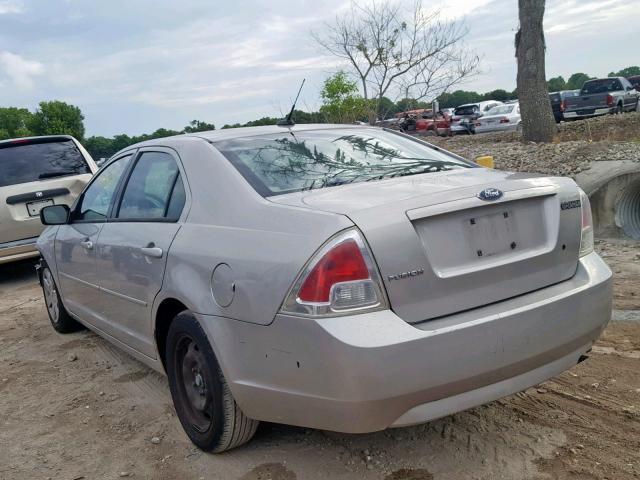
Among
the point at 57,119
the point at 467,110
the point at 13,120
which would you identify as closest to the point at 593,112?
the point at 467,110

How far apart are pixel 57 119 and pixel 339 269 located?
42.6m

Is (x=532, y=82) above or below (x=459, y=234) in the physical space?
above

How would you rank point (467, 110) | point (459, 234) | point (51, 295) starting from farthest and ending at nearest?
1. point (467, 110)
2. point (51, 295)
3. point (459, 234)

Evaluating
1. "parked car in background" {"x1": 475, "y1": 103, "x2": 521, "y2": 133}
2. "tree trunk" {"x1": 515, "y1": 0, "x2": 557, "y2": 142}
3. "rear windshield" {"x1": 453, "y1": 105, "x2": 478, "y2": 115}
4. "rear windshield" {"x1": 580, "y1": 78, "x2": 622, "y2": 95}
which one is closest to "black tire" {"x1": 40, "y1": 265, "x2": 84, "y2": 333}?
"tree trunk" {"x1": 515, "y1": 0, "x2": 557, "y2": 142}

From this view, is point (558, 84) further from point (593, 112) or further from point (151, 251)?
point (151, 251)

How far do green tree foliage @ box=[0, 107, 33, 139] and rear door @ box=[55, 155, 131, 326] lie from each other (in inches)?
1766

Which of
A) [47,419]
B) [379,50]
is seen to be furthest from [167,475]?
[379,50]

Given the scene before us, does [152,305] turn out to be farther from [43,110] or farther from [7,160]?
[43,110]

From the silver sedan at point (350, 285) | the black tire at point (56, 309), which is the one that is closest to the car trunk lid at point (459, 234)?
the silver sedan at point (350, 285)

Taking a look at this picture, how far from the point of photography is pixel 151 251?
11.1 feet

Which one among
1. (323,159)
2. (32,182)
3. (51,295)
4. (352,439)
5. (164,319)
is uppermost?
(323,159)

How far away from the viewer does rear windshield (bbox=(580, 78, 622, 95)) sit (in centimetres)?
2489

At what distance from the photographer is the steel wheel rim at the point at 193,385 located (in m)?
3.10

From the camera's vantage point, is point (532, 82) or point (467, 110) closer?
point (532, 82)
